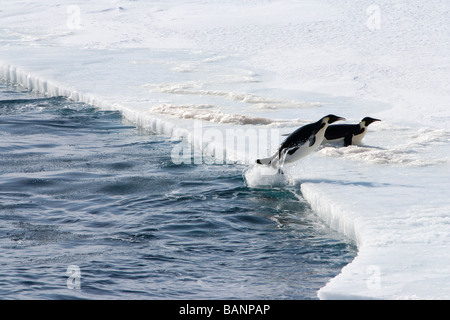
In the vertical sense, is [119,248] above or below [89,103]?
below

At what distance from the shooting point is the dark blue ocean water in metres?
4.32

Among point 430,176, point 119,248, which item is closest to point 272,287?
point 119,248

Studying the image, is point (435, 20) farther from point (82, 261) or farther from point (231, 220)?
point (82, 261)

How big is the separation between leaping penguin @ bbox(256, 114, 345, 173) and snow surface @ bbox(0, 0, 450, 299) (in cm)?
16

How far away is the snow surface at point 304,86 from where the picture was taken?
4852 millimetres

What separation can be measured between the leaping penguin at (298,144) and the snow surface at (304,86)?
0.53 ft

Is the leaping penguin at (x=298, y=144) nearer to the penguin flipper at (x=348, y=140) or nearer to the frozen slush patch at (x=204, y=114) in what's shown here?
the penguin flipper at (x=348, y=140)

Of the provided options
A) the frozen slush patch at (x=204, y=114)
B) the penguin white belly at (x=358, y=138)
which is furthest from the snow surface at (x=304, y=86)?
the penguin white belly at (x=358, y=138)

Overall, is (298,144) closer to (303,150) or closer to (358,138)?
(303,150)

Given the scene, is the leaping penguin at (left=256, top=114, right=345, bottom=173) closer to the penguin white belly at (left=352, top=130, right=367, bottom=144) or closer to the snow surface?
the snow surface

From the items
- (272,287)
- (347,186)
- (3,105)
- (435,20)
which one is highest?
(435,20)

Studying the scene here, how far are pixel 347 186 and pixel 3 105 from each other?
6.19 m

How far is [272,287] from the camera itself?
4270 mm

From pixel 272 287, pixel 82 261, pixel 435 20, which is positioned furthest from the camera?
pixel 435 20
